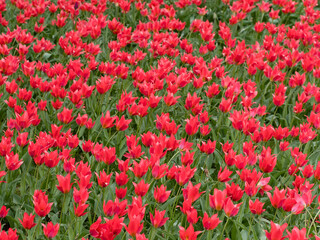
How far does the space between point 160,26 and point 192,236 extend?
13.1ft

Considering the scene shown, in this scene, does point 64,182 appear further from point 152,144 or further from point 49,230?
point 152,144

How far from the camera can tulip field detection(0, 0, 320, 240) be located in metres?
2.76

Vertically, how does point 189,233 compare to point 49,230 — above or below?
above

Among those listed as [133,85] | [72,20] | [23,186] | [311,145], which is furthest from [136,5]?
[23,186]

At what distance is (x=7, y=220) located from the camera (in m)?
3.28

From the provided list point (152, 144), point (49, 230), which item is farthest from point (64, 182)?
point (152, 144)

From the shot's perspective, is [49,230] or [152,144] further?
[152,144]

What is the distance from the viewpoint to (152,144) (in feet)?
10.7

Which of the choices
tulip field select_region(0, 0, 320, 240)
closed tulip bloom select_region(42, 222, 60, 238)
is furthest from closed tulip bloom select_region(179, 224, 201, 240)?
closed tulip bloom select_region(42, 222, 60, 238)

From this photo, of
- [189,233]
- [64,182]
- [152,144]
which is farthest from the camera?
[152,144]

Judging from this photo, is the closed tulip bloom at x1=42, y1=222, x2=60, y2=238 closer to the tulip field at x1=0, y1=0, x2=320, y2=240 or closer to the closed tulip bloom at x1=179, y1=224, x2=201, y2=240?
the tulip field at x1=0, y1=0, x2=320, y2=240

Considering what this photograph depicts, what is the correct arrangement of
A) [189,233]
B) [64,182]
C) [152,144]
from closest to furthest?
[189,233]
[64,182]
[152,144]

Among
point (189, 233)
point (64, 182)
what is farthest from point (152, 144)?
point (189, 233)

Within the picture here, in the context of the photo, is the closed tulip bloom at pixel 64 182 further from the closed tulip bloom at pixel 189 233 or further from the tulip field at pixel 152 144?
the closed tulip bloom at pixel 189 233
